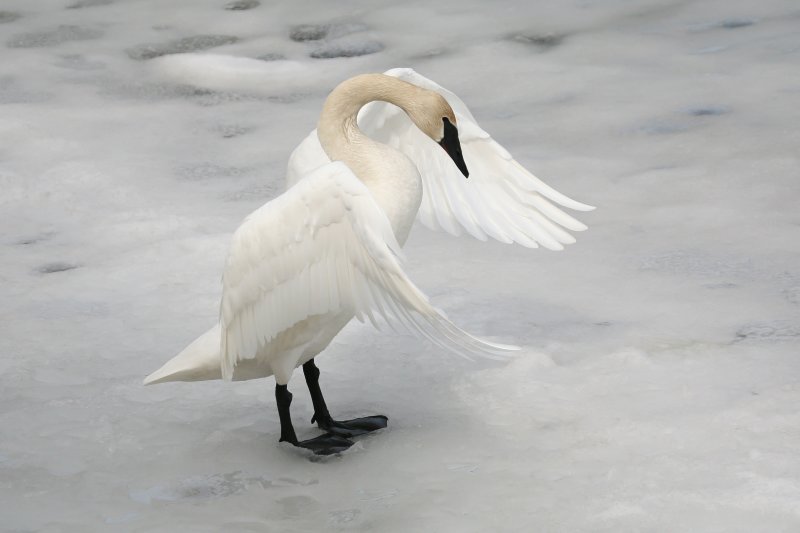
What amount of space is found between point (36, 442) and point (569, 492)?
5.67 feet

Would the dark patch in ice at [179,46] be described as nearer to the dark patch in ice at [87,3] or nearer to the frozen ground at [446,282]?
the frozen ground at [446,282]

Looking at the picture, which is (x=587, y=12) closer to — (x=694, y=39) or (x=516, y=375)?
(x=694, y=39)

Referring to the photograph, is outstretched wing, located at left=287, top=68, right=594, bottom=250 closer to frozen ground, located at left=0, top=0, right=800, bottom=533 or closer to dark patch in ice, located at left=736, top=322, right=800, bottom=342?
frozen ground, located at left=0, top=0, right=800, bottom=533

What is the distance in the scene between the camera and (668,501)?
359 cm

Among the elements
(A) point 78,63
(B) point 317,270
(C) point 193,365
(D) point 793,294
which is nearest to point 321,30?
(A) point 78,63

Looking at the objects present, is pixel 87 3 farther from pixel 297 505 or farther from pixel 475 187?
pixel 297 505

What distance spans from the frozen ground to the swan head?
89 centimetres

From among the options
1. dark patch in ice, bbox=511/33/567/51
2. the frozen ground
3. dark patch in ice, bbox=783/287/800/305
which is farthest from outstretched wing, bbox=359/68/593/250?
dark patch in ice, bbox=511/33/567/51

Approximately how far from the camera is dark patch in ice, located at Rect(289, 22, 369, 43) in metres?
8.53

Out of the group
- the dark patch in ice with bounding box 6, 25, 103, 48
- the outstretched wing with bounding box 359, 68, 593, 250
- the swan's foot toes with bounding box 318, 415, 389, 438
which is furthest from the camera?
the dark patch in ice with bounding box 6, 25, 103, 48

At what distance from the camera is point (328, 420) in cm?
428

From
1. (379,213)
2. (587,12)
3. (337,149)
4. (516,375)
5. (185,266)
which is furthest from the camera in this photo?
(587,12)

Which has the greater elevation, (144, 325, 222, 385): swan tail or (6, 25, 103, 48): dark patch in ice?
(6, 25, 103, 48): dark patch in ice

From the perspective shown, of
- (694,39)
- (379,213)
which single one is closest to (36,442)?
(379,213)
